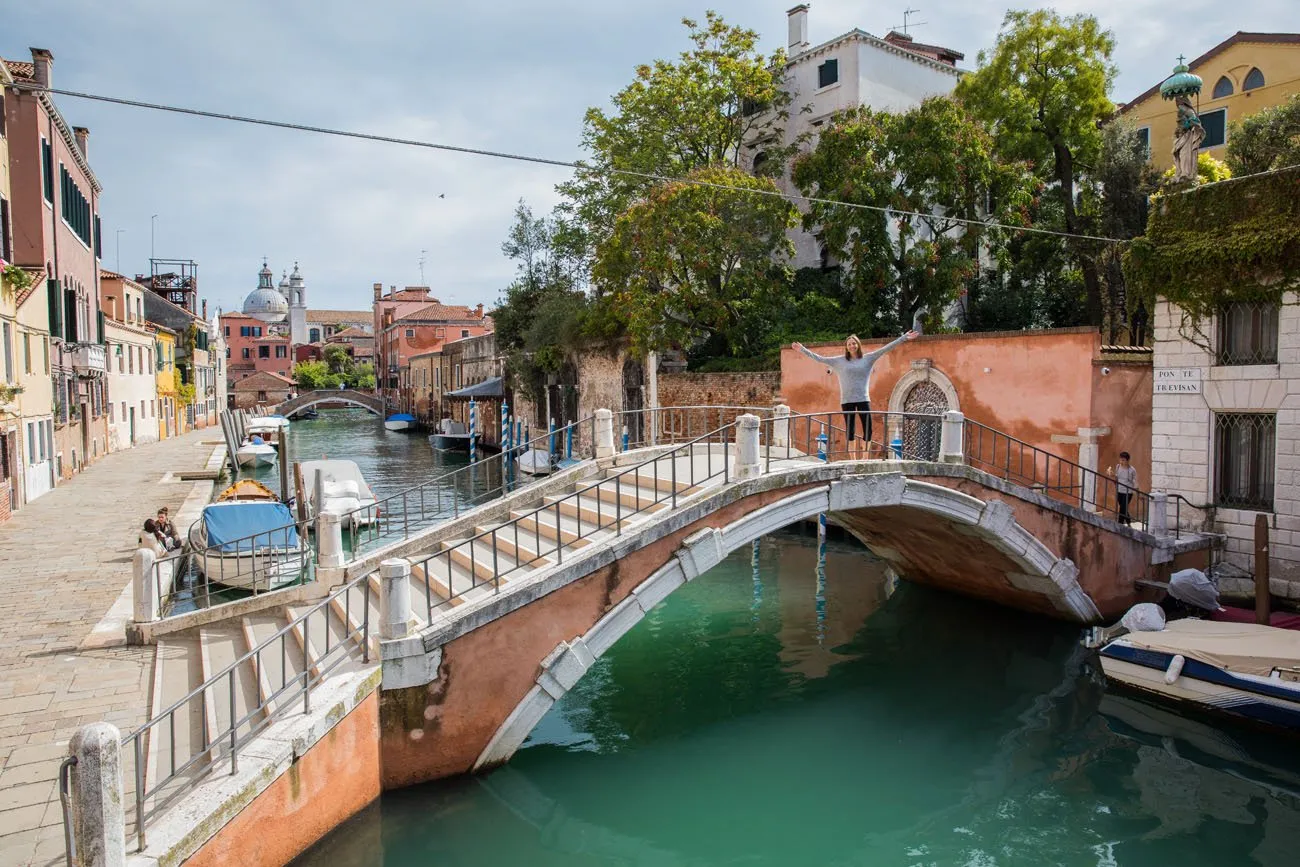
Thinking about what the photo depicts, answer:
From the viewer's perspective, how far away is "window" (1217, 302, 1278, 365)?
38.7 ft

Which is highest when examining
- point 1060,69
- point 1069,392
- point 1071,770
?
point 1060,69

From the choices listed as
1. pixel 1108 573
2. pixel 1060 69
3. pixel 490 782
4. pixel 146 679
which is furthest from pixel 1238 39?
pixel 146 679

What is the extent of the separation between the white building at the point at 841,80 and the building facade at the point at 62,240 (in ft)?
54.3

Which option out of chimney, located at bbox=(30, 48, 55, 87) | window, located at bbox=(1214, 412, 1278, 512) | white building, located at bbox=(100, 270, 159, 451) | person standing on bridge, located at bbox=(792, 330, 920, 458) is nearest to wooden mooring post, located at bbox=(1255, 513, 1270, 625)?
window, located at bbox=(1214, 412, 1278, 512)

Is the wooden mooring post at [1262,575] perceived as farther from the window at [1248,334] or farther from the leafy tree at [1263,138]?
the leafy tree at [1263,138]

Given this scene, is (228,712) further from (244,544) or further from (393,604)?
(244,544)

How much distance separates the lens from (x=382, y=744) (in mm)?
7215

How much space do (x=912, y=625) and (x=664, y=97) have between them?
14.8 meters

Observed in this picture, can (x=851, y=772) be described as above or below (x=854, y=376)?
below

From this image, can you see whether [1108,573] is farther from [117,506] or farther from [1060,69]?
[117,506]

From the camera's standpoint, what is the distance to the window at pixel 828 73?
23.4 meters

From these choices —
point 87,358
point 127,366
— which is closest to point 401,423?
point 127,366

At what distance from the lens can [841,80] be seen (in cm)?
2322

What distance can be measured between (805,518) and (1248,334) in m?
6.61
